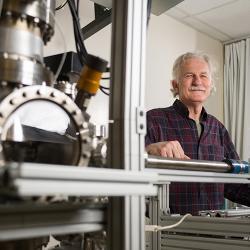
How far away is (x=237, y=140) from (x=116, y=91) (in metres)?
2.98

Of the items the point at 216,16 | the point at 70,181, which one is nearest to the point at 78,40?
the point at 70,181

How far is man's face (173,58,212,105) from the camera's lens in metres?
2.18

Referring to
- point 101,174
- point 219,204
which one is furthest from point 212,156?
point 101,174

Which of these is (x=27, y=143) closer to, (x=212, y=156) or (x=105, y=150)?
(x=105, y=150)

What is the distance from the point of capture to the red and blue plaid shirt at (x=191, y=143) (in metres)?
1.93

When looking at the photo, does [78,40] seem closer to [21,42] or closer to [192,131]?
[21,42]

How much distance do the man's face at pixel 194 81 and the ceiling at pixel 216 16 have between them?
31.7 inches

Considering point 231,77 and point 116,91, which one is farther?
point 231,77

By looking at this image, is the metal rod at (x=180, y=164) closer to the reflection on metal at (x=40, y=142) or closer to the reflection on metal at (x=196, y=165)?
the reflection on metal at (x=196, y=165)

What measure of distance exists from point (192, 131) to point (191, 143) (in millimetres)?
80

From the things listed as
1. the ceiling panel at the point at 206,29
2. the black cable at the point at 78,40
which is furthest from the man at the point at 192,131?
the ceiling panel at the point at 206,29

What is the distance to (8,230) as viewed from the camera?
0.49 meters

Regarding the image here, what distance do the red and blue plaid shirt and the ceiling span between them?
1.12 metres

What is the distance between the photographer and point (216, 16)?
3178 millimetres
